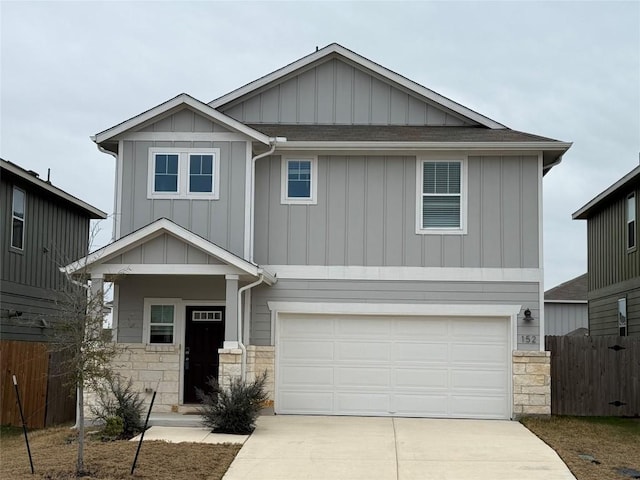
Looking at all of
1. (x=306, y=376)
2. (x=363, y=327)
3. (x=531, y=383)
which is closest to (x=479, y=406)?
(x=531, y=383)

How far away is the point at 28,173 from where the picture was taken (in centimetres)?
1939

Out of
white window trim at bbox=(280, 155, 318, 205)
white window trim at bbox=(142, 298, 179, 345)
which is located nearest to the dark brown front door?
white window trim at bbox=(142, 298, 179, 345)

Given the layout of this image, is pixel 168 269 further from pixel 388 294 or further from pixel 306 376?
pixel 388 294

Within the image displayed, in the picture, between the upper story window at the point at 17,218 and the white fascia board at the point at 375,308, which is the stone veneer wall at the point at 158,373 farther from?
the upper story window at the point at 17,218

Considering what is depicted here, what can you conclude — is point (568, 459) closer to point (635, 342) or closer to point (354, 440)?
point (354, 440)

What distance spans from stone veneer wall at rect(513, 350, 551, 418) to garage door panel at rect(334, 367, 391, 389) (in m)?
2.46

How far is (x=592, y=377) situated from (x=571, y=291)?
1913 cm

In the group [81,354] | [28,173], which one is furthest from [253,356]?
[28,173]

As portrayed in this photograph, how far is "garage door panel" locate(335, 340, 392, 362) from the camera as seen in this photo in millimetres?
17266

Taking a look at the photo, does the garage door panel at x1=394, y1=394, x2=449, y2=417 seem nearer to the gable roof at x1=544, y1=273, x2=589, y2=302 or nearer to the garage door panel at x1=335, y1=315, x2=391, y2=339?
the garage door panel at x1=335, y1=315, x2=391, y2=339

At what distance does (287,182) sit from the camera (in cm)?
1752

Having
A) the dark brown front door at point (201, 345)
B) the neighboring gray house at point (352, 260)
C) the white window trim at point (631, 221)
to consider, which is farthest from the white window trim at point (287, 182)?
the white window trim at point (631, 221)

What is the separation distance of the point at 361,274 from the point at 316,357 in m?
1.87

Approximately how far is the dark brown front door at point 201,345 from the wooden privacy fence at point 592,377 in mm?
6587
